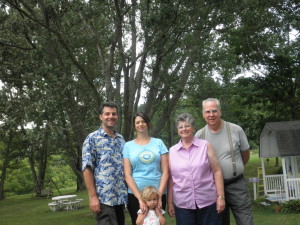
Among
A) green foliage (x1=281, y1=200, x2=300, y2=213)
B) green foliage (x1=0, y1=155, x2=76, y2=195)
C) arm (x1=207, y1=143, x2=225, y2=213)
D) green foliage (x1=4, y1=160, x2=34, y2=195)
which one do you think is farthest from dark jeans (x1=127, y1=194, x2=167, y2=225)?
green foliage (x1=4, y1=160, x2=34, y2=195)

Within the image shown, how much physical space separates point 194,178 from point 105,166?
3.38 ft

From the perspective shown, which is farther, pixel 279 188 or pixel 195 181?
pixel 279 188

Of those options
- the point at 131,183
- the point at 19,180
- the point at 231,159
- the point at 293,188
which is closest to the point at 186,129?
the point at 231,159

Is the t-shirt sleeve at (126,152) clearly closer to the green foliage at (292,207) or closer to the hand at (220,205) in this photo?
the hand at (220,205)

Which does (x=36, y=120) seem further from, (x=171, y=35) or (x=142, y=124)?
(x=142, y=124)

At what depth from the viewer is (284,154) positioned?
48.8 ft

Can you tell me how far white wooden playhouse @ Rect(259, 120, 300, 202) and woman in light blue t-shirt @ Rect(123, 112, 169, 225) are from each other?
1151 cm

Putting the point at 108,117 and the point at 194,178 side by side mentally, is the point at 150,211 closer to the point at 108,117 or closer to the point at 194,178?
the point at 194,178

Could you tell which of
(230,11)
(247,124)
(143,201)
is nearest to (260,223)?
(230,11)

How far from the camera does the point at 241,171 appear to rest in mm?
4191

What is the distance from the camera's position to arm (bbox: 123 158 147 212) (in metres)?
4.05

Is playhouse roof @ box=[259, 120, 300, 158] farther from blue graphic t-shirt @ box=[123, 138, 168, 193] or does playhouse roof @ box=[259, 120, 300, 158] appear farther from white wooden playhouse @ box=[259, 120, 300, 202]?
blue graphic t-shirt @ box=[123, 138, 168, 193]

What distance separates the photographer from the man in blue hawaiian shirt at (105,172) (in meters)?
4.09

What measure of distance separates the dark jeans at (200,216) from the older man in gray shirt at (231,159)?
0.20 metres
